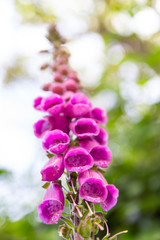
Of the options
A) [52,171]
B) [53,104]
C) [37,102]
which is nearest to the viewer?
[52,171]

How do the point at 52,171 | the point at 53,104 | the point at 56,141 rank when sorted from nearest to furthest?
the point at 52,171 → the point at 56,141 → the point at 53,104

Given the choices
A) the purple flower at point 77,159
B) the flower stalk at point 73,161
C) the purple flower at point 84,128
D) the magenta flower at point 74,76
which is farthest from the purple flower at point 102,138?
the magenta flower at point 74,76

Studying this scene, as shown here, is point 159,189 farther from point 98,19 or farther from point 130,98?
point 98,19

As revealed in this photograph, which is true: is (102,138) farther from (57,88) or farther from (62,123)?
(57,88)

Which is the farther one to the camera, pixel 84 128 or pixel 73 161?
pixel 84 128

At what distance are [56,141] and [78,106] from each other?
0.19 meters

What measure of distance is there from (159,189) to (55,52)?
200 cm

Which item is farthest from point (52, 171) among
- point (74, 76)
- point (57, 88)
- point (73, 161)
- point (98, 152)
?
point (74, 76)

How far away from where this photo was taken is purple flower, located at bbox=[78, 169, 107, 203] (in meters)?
1.11

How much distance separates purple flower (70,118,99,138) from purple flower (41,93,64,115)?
0.09 meters

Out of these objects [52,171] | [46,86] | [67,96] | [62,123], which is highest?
[46,86]

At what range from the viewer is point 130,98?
3.84 m

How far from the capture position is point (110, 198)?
46.3 inches

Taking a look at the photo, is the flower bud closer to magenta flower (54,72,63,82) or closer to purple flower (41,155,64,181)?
magenta flower (54,72,63,82)
